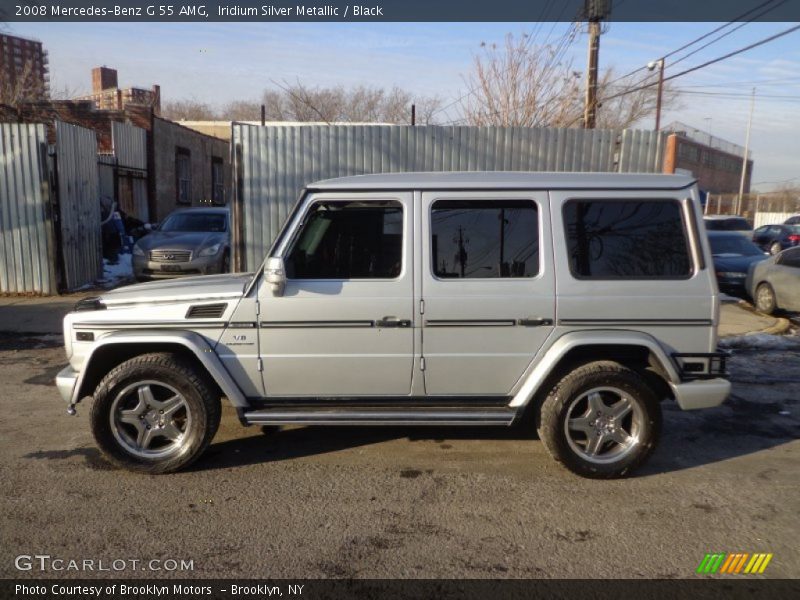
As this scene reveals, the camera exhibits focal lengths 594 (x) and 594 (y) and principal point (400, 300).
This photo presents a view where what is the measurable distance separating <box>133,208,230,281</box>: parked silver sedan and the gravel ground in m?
6.23

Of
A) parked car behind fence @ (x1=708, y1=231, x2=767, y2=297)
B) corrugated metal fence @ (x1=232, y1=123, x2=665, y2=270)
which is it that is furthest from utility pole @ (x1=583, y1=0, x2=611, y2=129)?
parked car behind fence @ (x1=708, y1=231, x2=767, y2=297)

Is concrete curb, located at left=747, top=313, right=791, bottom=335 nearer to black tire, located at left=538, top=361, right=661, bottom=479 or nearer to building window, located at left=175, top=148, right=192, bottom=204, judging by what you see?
black tire, located at left=538, top=361, right=661, bottom=479

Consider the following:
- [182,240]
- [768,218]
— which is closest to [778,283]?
[182,240]

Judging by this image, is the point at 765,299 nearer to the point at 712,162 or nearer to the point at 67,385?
the point at 67,385

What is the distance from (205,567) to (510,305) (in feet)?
8.02

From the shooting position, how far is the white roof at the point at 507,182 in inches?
163

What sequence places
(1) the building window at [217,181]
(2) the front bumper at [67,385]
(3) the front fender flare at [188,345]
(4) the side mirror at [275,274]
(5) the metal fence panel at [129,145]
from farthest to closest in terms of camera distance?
(1) the building window at [217,181], (5) the metal fence panel at [129,145], (2) the front bumper at [67,385], (3) the front fender flare at [188,345], (4) the side mirror at [275,274]

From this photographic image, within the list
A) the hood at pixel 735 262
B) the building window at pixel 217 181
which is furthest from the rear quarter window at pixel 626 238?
the building window at pixel 217 181

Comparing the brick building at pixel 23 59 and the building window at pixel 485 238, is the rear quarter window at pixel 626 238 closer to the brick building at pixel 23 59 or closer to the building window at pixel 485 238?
the building window at pixel 485 238

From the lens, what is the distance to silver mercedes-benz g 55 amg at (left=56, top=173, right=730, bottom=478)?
4086mm

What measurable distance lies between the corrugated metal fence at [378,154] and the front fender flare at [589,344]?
23.4 feet

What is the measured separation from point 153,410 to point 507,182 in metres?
2.97

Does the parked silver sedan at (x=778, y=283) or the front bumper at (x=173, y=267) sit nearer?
the parked silver sedan at (x=778, y=283)
